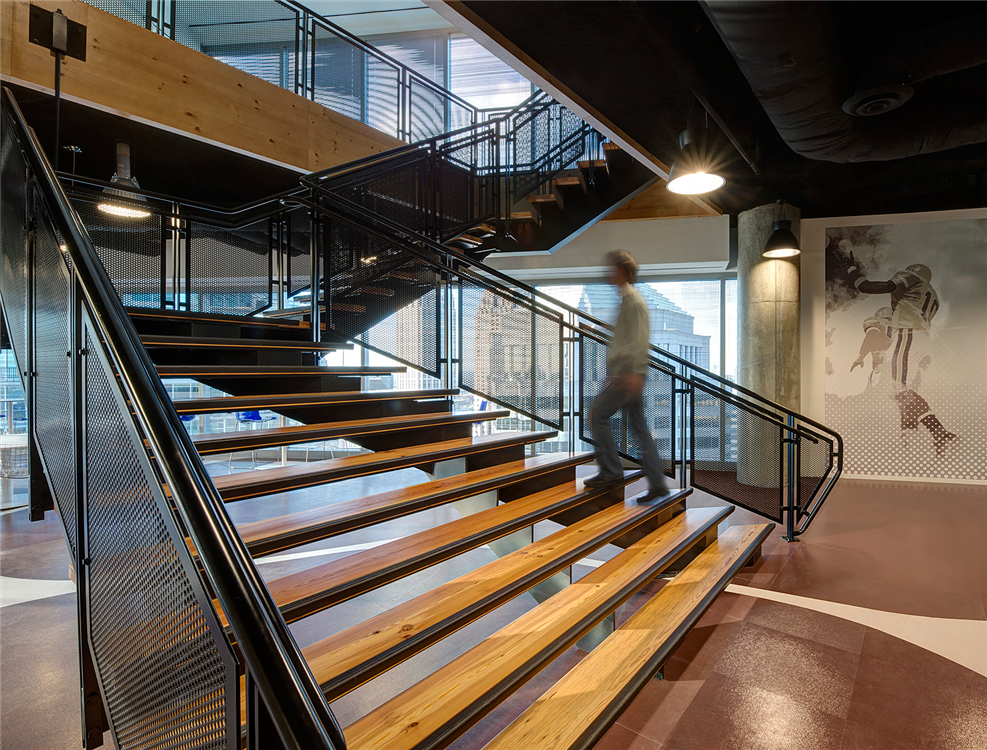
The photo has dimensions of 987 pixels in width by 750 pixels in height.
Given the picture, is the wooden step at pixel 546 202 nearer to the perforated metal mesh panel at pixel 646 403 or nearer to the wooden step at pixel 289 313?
the perforated metal mesh panel at pixel 646 403

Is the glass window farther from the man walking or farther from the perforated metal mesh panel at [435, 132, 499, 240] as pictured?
the man walking

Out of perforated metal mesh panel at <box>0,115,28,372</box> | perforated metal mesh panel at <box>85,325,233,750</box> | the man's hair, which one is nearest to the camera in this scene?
perforated metal mesh panel at <box>85,325,233,750</box>

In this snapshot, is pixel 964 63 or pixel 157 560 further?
pixel 964 63

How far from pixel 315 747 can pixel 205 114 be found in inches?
224

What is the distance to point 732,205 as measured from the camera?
7.18 metres

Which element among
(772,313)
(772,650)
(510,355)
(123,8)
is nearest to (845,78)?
(510,355)

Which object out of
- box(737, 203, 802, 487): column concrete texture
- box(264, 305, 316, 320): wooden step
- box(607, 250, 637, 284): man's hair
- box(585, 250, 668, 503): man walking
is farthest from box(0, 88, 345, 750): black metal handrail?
box(737, 203, 802, 487): column concrete texture

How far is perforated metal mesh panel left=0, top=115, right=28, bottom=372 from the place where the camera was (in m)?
2.51

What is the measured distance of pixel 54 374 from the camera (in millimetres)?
2090

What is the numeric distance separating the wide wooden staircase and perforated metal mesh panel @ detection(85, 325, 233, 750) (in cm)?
44

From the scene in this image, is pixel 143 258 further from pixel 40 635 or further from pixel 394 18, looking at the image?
pixel 394 18

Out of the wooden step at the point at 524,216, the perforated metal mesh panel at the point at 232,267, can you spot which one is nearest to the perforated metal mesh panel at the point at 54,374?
the perforated metal mesh panel at the point at 232,267

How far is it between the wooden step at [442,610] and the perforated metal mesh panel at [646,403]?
0.88m

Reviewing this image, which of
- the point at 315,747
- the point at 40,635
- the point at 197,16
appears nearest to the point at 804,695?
the point at 315,747
